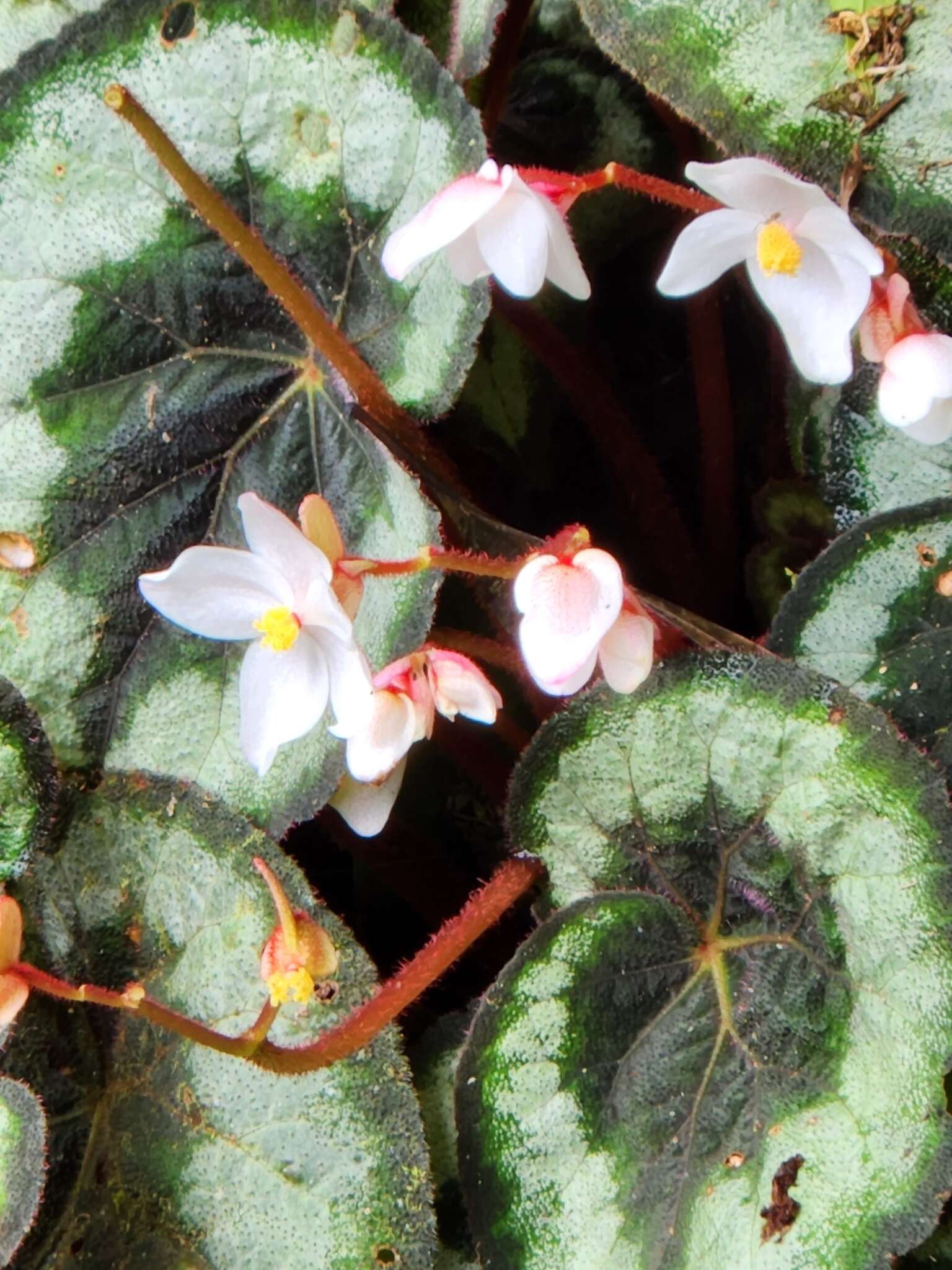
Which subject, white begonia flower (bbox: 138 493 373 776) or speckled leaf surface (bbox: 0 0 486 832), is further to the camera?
speckled leaf surface (bbox: 0 0 486 832)

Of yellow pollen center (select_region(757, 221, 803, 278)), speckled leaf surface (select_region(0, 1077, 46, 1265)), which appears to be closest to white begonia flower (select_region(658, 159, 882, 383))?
yellow pollen center (select_region(757, 221, 803, 278))

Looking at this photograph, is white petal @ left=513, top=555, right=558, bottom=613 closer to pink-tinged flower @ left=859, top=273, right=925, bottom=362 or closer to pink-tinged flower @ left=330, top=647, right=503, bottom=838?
pink-tinged flower @ left=330, top=647, right=503, bottom=838

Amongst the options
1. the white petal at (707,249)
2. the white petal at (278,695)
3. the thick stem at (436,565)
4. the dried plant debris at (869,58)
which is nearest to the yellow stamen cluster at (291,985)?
the white petal at (278,695)

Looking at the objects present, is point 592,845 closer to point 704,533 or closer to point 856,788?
point 856,788

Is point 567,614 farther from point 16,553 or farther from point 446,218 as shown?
point 16,553

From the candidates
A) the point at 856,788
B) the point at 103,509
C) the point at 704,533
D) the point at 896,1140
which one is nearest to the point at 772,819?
the point at 856,788

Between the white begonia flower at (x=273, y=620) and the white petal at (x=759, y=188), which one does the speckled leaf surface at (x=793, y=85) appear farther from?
the white begonia flower at (x=273, y=620)

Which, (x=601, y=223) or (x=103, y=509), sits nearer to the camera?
(x=103, y=509)
